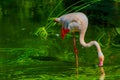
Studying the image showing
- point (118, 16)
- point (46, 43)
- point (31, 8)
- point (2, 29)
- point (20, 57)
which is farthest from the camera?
point (31, 8)

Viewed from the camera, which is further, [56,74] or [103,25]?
[103,25]

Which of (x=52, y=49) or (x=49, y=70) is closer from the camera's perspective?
(x=49, y=70)

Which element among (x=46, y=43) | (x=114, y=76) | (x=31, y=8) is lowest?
(x=114, y=76)

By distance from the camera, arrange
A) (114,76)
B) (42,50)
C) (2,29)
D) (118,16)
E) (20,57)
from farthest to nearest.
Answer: (118,16)
(2,29)
(42,50)
(20,57)
(114,76)

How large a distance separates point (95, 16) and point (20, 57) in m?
5.76

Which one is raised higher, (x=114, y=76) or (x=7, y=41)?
(x=7, y=41)

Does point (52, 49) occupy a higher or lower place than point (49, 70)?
higher

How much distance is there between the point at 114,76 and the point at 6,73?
1.72m

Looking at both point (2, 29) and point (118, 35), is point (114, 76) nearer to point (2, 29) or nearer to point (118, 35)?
point (118, 35)

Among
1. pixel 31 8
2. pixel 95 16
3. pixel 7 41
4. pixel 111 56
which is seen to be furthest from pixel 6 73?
pixel 31 8

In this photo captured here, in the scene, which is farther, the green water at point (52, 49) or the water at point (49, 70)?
the green water at point (52, 49)

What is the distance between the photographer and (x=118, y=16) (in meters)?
14.0

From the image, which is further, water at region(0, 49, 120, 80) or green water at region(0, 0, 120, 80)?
green water at region(0, 0, 120, 80)

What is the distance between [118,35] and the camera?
10.7 metres
